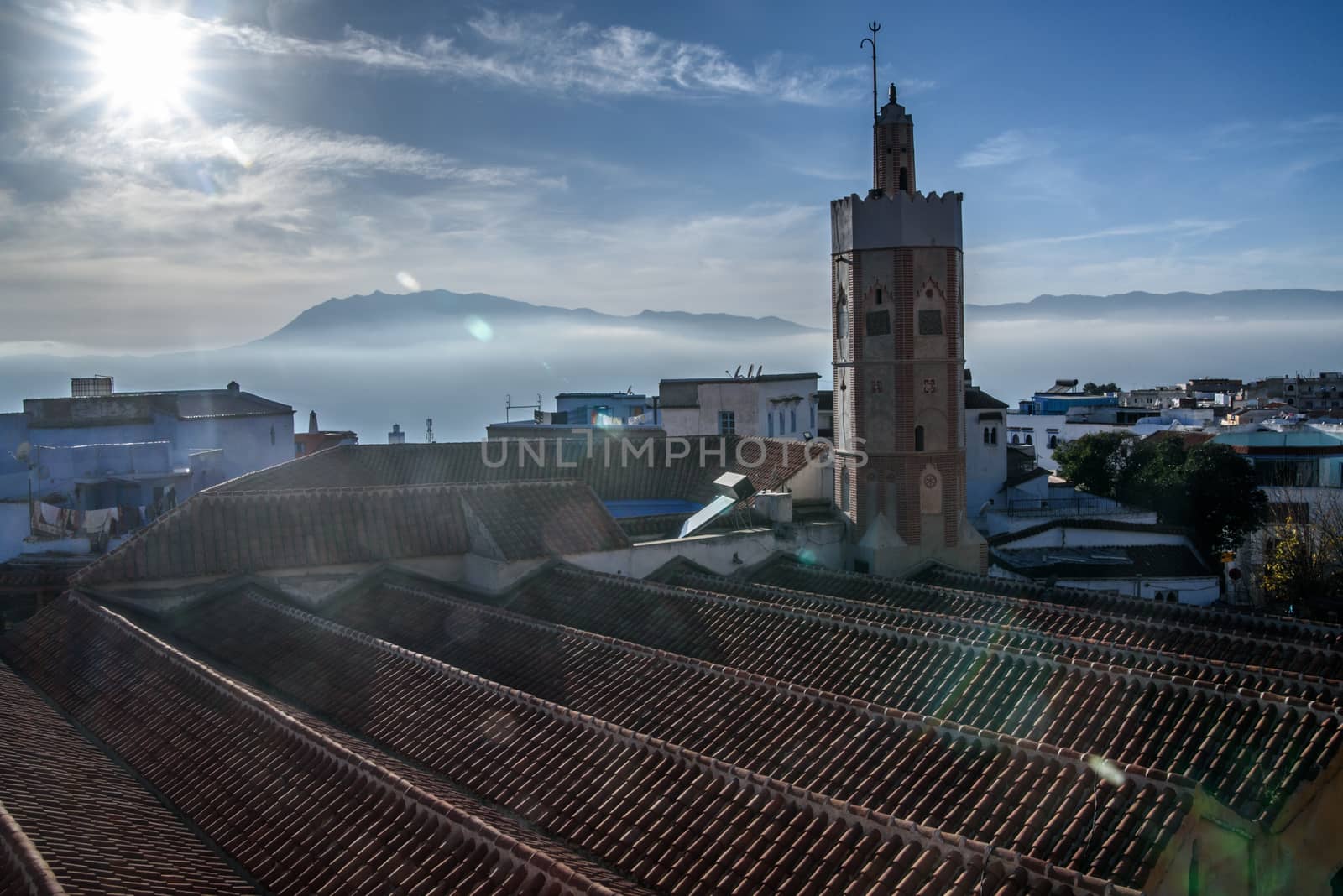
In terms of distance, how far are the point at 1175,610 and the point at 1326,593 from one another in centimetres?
1234

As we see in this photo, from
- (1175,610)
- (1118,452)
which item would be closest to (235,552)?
(1175,610)

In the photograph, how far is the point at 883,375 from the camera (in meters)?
23.4

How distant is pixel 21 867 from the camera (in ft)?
25.7

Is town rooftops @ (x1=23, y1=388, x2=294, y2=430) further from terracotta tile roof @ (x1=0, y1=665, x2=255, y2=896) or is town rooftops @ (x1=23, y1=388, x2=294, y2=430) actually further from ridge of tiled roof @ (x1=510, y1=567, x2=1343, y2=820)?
terracotta tile roof @ (x1=0, y1=665, x2=255, y2=896)

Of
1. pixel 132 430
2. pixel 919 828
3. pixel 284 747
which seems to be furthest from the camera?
pixel 132 430

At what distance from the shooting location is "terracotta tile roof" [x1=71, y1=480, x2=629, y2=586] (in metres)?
17.7

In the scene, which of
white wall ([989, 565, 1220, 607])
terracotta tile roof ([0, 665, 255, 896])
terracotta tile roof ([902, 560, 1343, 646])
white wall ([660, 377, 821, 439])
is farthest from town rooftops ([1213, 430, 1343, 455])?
terracotta tile roof ([0, 665, 255, 896])

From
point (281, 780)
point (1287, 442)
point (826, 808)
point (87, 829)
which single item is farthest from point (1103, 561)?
point (87, 829)

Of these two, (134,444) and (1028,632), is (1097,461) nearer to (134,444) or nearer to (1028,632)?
(1028,632)

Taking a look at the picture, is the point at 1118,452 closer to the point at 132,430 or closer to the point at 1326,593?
the point at 1326,593

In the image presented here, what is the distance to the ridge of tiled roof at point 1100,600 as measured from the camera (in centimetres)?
1580

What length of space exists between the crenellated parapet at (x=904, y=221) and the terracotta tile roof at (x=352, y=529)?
28.4 ft

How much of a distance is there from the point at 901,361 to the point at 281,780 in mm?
16681

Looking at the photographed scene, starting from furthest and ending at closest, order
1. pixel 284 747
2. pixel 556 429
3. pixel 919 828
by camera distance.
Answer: pixel 556 429
pixel 284 747
pixel 919 828
